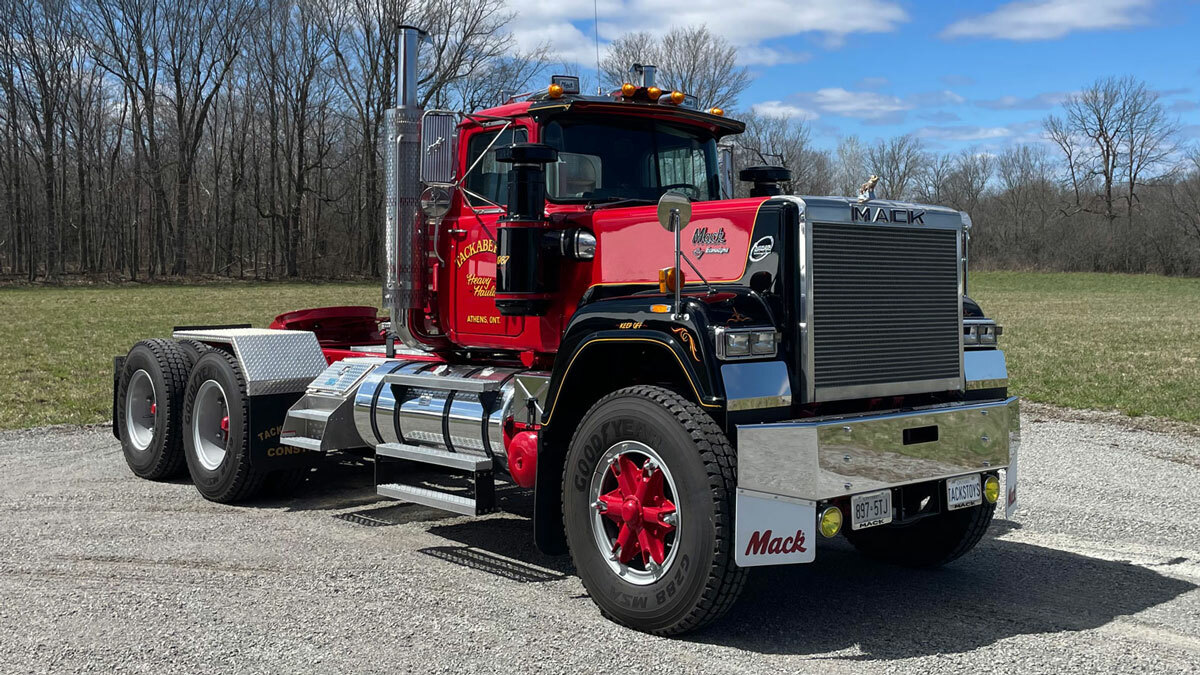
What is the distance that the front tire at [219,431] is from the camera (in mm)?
7938

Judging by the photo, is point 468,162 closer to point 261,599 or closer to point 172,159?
point 261,599

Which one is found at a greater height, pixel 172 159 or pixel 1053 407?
pixel 172 159

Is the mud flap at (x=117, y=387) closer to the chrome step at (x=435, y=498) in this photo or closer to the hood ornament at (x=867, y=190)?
the chrome step at (x=435, y=498)

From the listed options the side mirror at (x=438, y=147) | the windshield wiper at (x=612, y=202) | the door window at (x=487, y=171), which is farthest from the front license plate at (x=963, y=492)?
the side mirror at (x=438, y=147)

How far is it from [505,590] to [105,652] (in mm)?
1992

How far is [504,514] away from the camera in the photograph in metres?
7.90

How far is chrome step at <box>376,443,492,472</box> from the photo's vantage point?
6.37 meters

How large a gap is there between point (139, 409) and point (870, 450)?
22.5ft

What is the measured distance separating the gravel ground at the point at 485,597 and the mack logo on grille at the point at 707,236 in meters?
1.74

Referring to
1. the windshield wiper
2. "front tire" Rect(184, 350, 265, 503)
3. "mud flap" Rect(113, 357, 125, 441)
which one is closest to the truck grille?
the windshield wiper

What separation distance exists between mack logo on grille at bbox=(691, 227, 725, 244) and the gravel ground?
1.74 m

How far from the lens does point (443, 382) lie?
6.82 metres

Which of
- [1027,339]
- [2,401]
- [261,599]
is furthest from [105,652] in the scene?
[1027,339]

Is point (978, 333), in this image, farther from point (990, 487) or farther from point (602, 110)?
point (602, 110)
